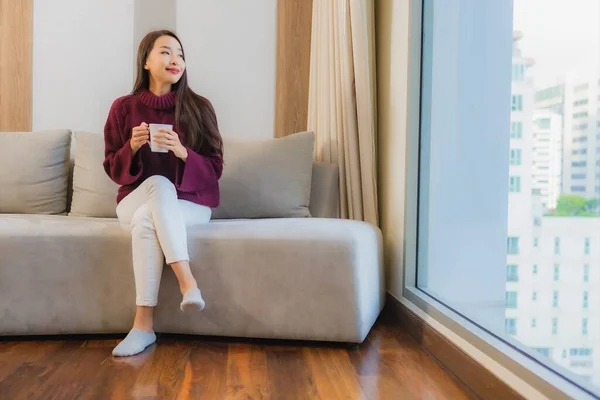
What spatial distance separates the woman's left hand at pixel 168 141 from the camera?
1.93 m

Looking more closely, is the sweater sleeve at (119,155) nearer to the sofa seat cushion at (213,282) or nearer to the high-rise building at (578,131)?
the sofa seat cushion at (213,282)

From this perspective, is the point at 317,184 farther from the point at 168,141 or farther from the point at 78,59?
the point at 78,59

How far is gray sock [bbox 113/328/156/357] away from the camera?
69.3 inches

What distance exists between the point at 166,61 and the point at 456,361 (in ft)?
4.91

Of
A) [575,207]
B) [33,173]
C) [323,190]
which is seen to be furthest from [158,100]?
[575,207]

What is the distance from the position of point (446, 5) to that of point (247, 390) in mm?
1575

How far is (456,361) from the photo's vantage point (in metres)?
1.60

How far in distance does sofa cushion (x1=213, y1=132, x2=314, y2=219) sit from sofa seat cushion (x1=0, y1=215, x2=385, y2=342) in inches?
19.6

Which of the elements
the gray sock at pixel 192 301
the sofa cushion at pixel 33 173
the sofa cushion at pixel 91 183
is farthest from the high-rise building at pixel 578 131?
the sofa cushion at pixel 33 173

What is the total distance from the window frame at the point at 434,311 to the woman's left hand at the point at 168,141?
2.87ft

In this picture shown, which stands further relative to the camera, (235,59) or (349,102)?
(235,59)

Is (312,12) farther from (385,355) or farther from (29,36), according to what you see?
(385,355)

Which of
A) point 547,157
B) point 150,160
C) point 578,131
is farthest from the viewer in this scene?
point 150,160

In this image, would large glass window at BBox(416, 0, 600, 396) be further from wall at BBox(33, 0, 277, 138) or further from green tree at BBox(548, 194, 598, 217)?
wall at BBox(33, 0, 277, 138)
